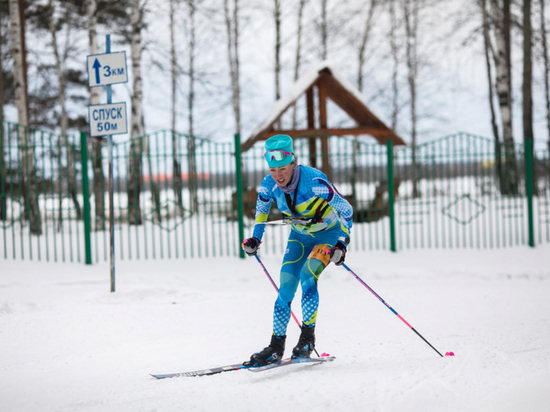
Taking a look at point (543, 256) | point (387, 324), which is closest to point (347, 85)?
point (543, 256)

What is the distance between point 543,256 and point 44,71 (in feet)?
60.6

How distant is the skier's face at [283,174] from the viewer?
5020 mm

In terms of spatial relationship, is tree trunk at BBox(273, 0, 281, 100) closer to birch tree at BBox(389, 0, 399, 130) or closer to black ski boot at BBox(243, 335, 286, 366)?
birch tree at BBox(389, 0, 399, 130)

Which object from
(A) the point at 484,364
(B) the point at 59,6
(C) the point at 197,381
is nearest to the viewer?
(C) the point at 197,381

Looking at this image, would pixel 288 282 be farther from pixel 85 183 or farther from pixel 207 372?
pixel 85 183

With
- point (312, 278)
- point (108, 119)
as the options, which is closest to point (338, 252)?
point (312, 278)

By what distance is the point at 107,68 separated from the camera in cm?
846

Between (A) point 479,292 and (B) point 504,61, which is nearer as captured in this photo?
(A) point 479,292

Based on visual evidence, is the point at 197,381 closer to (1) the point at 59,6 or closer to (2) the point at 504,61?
(2) the point at 504,61

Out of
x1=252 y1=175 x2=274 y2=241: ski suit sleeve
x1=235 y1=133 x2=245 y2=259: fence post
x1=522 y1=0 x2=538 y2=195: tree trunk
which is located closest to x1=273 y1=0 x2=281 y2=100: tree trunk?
x1=522 y1=0 x2=538 y2=195: tree trunk

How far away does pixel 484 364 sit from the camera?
16.4ft

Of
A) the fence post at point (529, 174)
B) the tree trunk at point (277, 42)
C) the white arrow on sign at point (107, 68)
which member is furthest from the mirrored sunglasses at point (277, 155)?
the tree trunk at point (277, 42)

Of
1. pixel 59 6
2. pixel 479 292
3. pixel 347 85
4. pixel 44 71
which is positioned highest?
pixel 59 6

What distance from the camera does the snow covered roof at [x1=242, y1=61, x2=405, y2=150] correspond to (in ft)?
49.6
